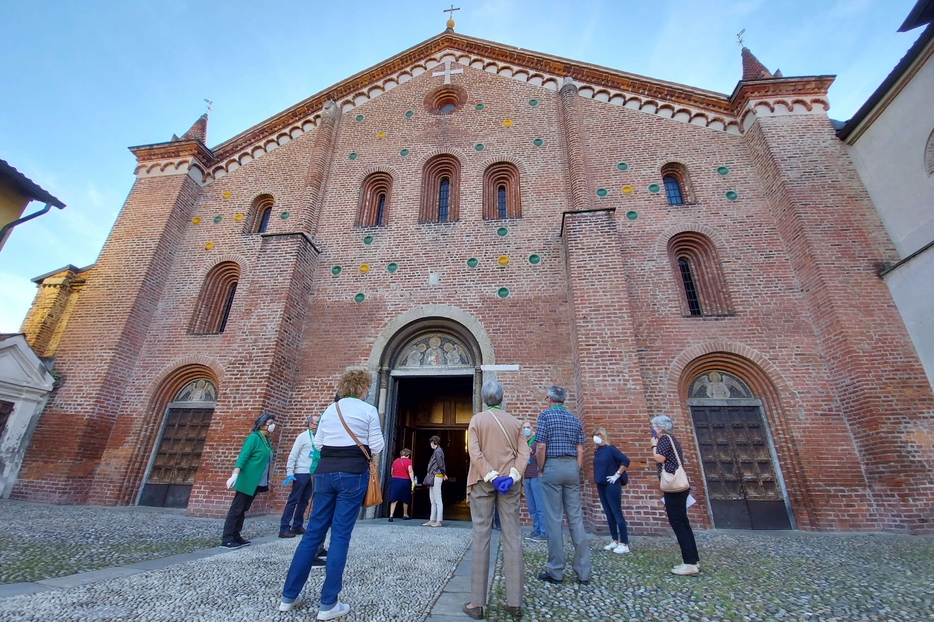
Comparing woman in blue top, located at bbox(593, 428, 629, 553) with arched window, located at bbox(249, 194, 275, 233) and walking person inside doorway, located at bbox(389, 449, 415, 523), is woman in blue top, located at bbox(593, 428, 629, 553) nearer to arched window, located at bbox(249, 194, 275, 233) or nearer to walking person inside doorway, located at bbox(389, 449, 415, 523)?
walking person inside doorway, located at bbox(389, 449, 415, 523)

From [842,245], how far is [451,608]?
33.2 ft

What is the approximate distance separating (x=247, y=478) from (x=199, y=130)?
12751 mm

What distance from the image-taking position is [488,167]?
1134 cm

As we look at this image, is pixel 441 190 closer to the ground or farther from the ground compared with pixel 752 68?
closer to the ground

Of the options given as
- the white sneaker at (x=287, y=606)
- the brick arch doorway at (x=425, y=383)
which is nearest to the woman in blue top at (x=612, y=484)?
the brick arch doorway at (x=425, y=383)

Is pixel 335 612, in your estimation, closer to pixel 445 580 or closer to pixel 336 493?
pixel 336 493

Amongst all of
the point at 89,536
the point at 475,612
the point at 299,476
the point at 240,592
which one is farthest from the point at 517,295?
the point at 89,536

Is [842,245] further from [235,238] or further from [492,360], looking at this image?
[235,238]

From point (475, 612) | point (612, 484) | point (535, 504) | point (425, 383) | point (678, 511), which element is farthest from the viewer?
point (425, 383)

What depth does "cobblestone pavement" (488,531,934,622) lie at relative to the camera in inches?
121

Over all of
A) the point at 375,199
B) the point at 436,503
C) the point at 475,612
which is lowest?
the point at 475,612

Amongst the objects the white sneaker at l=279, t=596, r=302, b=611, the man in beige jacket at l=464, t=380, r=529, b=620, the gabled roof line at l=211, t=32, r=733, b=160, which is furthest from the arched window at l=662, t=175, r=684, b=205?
the white sneaker at l=279, t=596, r=302, b=611

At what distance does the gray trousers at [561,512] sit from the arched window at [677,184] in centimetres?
859

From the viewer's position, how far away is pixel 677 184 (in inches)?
423
